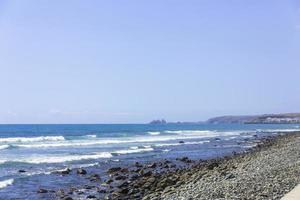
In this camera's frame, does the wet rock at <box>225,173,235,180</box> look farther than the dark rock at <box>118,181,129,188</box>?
No

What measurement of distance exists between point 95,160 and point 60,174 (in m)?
7.16

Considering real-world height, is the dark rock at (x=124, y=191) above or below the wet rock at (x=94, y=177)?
below

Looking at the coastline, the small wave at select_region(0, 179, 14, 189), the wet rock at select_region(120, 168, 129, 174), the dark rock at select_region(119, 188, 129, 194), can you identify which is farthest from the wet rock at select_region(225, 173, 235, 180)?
the small wave at select_region(0, 179, 14, 189)

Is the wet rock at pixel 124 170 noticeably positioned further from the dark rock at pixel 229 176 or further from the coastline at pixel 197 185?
the dark rock at pixel 229 176

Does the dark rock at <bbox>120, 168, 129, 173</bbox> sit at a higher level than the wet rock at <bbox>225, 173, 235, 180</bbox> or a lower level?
lower

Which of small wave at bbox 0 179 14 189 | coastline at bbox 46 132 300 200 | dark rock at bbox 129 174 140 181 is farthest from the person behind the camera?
dark rock at bbox 129 174 140 181

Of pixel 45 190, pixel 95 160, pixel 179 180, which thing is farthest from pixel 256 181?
pixel 95 160

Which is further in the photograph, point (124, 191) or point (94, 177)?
point (94, 177)

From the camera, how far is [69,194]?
16.8 metres

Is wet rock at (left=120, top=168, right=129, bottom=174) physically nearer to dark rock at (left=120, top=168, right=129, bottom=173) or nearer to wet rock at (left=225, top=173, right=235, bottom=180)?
dark rock at (left=120, top=168, right=129, bottom=173)

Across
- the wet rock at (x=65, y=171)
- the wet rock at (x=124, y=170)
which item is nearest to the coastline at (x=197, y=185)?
the wet rock at (x=124, y=170)

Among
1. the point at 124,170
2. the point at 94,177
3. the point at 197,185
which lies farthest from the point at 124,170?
the point at 197,185

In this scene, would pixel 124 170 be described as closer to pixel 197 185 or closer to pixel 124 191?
pixel 124 191

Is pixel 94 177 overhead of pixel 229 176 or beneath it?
beneath
